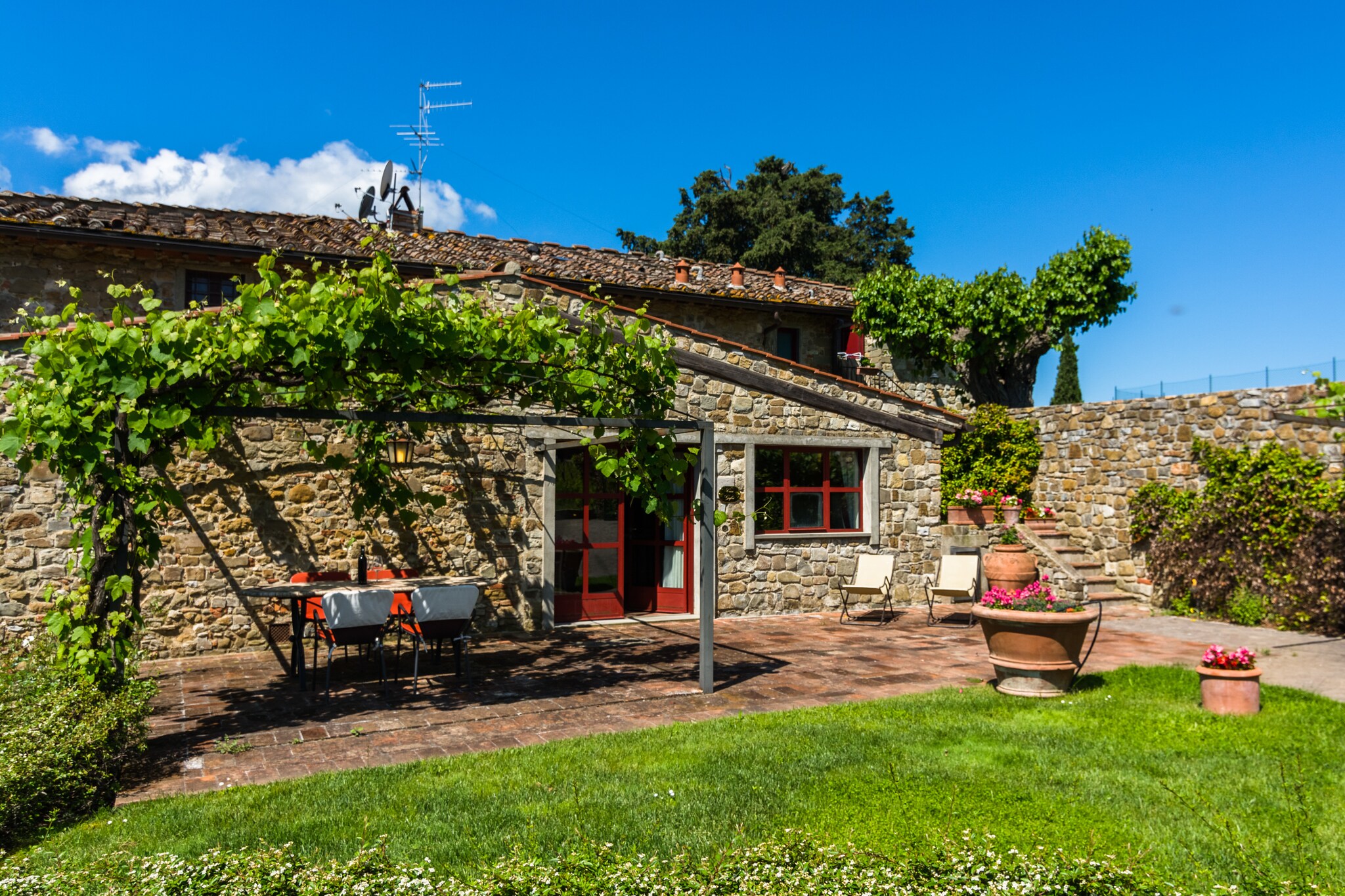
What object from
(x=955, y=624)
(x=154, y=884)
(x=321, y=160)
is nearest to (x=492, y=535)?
(x=955, y=624)

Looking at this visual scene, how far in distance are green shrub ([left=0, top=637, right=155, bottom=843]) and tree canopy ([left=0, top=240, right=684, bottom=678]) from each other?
0.31 meters

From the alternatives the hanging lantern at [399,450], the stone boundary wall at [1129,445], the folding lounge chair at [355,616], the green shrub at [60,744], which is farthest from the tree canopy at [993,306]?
the green shrub at [60,744]

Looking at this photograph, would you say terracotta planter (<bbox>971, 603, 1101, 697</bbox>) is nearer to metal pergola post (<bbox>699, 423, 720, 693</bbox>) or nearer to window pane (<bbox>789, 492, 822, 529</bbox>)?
metal pergola post (<bbox>699, 423, 720, 693</bbox>)

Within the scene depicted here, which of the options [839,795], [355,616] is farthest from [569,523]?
[839,795]

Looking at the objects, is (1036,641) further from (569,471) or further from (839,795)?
(569,471)

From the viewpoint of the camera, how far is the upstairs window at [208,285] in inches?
443

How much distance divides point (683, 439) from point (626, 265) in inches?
250

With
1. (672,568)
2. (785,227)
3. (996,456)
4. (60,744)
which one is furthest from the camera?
(785,227)

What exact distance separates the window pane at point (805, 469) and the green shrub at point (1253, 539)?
4.50 meters

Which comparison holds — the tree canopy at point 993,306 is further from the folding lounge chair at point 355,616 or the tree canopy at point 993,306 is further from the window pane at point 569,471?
the folding lounge chair at point 355,616

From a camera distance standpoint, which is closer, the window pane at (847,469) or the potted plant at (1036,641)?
the potted plant at (1036,641)

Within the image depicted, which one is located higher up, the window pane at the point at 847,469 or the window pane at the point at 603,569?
the window pane at the point at 847,469

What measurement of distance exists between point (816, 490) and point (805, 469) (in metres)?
0.31

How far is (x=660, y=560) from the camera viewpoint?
1127 centimetres
